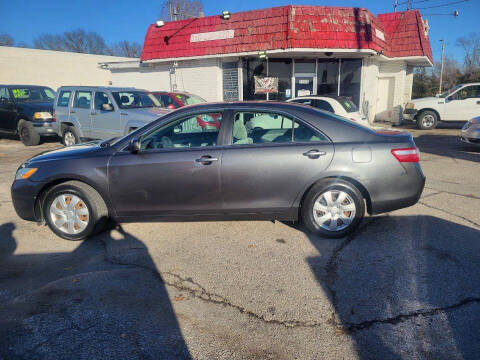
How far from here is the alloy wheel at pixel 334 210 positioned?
3.87 m

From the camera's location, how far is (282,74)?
15.5 m

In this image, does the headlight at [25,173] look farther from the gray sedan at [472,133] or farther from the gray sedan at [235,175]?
the gray sedan at [472,133]

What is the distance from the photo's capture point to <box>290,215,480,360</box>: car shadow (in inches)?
92.2

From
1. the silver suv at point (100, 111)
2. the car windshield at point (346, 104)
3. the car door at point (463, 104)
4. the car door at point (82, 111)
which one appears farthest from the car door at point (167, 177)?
the car door at point (463, 104)

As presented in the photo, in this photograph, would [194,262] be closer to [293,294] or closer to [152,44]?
[293,294]

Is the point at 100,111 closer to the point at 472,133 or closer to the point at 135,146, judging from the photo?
the point at 135,146

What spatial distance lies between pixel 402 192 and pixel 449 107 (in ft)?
43.7

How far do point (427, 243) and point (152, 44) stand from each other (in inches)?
642

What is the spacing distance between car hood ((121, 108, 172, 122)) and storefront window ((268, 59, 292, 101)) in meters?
7.89

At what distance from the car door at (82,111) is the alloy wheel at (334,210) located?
26.2ft

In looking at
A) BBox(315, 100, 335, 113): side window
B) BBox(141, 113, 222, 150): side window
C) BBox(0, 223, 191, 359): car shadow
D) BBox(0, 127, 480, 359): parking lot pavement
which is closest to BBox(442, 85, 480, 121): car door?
BBox(315, 100, 335, 113): side window

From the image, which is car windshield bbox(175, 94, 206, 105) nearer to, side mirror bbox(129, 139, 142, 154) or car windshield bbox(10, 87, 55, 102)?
car windshield bbox(10, 87, 55, 102)

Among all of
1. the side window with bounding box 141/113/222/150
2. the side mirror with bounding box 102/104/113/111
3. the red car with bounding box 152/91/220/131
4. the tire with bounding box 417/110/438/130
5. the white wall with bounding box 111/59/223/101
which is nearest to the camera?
the side window with bounding box 141/113/222/150

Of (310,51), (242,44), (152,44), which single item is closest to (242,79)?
(242,44)
